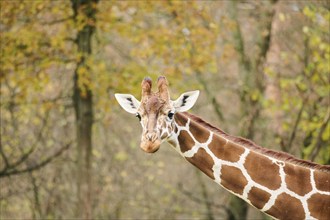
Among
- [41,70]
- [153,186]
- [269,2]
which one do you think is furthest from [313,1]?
[153,186]

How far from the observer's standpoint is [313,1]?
1293 cm

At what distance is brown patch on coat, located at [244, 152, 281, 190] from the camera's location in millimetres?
7844

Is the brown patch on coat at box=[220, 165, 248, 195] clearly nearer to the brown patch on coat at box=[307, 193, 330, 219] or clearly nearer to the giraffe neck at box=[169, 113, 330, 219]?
the giraffe neck at box=[169, 113, 330, 219]

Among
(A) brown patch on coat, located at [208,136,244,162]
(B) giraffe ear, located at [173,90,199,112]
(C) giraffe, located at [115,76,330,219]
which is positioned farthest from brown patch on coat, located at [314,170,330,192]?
(B) giraffe ear, located at [173,90,199,112]

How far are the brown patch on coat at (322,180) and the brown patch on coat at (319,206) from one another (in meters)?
0.08

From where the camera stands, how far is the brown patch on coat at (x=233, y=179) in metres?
7.96

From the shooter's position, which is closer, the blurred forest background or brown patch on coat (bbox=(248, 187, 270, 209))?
brown patch on coat (bbox=(248, 187, 270, 209))

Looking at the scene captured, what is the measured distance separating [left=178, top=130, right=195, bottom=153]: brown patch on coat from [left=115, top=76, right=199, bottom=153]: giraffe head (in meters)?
0.23

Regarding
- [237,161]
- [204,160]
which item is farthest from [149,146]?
[237,161]

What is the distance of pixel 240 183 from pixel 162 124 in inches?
42.8

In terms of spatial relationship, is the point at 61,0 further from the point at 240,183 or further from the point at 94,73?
the point at 240,183

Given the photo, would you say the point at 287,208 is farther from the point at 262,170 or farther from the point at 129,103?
the point at 129,103

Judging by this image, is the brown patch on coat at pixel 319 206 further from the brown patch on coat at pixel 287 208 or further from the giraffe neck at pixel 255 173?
the brown patch on coat at pixel 287 208

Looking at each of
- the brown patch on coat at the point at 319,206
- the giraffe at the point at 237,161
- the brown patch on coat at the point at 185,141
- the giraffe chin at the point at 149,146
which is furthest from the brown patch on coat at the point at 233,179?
the giraffe chin at the point at 149,146
